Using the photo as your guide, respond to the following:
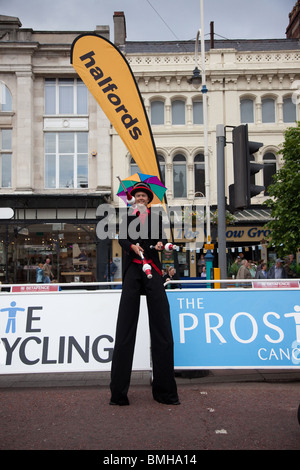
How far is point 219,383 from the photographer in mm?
5562

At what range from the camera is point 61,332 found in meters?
5.52

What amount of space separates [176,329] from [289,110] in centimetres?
2113

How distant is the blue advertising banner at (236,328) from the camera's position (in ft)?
17.6

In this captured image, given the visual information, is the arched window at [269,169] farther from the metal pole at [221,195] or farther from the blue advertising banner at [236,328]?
the blue advertising banner at [236,328]

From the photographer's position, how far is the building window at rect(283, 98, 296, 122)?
77.1 feet

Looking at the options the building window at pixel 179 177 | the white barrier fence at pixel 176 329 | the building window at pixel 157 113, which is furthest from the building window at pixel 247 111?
the white barrier fence at pixel 176 329

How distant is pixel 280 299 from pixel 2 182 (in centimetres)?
2003

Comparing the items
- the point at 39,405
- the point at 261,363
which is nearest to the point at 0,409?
the point at 39,405

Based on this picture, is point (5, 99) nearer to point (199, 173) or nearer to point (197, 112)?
point (197, 112)

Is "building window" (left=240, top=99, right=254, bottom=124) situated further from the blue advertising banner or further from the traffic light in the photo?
the blue advertising banner

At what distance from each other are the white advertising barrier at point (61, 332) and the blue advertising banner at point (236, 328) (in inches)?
21.4

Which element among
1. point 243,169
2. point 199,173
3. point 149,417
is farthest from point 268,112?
point 149,417

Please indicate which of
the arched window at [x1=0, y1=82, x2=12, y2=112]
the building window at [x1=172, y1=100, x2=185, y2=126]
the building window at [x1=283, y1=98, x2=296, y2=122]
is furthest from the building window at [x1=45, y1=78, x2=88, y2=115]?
the building window at [x1=283, y1=98, x2=296, y2=122]

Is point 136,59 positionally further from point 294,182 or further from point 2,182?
point 294,182
